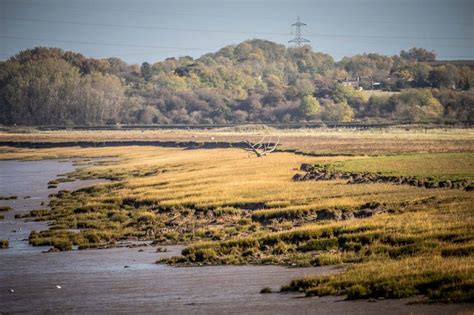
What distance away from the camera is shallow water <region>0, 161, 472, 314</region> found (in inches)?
905

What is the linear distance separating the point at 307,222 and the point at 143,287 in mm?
11340

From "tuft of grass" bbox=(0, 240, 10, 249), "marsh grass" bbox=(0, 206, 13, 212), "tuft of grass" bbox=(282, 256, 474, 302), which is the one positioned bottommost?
"marsh grass" bbox=(0, 206, 13, 212)

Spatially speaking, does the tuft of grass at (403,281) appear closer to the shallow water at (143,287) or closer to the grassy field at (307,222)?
the grassy field at (307,222)

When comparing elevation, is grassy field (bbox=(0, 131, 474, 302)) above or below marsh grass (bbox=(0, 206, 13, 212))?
above

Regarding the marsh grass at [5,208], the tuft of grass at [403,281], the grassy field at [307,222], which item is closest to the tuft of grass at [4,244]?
the grassy field at [307,222]

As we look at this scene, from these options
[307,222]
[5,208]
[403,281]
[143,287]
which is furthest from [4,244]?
[403,281]

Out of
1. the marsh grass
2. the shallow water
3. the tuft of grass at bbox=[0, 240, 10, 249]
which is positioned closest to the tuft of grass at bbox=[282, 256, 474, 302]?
the shallow water

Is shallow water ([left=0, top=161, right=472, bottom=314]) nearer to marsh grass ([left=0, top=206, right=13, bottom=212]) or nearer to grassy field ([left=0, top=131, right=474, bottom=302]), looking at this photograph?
grassy field ([left=0, top=131, right=474, bottom=302])

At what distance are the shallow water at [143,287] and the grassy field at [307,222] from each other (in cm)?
95

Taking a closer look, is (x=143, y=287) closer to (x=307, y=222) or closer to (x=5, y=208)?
(x=307, y=222)

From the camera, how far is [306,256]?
29.5 m

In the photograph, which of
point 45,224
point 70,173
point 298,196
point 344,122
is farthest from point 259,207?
point 344,122

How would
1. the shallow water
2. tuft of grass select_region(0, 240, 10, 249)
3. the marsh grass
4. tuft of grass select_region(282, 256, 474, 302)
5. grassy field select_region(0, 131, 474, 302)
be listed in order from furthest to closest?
1. the marsh grass
2. tuft of grass select_region(0, 240, 10, 249)
3. grassy field select_region(0, 131, 474, 302)
4. the shallow water
5. tuft of grass select_region(282, 256, 474, 302)

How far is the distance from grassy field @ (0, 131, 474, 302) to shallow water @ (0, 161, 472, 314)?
953 mm
